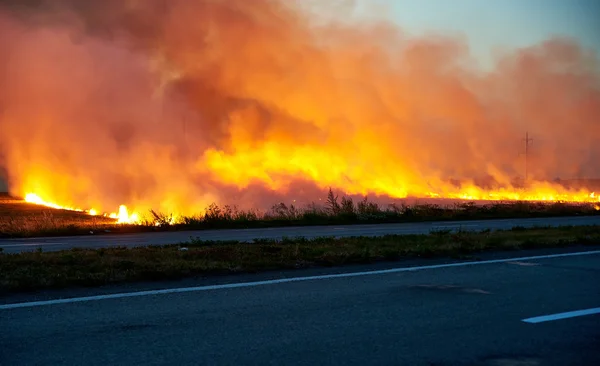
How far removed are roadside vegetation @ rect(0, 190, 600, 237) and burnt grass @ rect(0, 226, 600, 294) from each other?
760 centimetres

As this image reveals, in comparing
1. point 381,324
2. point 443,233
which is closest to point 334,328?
point 381,324

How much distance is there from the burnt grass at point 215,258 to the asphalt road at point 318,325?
723mm

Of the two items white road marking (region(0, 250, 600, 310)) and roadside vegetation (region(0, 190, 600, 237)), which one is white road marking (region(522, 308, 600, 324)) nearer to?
white road marking (region(0, 250, 600, 310))

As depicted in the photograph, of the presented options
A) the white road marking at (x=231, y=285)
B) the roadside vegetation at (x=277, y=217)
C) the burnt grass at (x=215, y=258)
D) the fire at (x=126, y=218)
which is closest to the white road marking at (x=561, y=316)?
the white road marking at (x=231, y=285)

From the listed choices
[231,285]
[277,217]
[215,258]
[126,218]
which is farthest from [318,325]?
[126,218]

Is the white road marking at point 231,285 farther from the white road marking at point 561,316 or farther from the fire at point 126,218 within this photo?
the fire at point 126,218

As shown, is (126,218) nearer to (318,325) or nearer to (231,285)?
(231,285)

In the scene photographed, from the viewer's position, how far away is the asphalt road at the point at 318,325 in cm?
540

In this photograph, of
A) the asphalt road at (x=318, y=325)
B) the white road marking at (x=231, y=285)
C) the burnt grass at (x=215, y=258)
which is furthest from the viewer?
the burnt grass at (x=215, y=258)

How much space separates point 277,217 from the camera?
2616 cm

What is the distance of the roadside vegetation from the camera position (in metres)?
20.6

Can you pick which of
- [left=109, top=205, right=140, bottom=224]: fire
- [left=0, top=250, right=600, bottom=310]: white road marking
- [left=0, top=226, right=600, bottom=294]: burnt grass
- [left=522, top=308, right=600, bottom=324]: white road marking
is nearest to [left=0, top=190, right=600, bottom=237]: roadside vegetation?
[left=109, top=205, right=140, bottom=224]: fire

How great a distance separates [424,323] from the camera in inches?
261

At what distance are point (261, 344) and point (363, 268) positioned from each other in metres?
5.20
